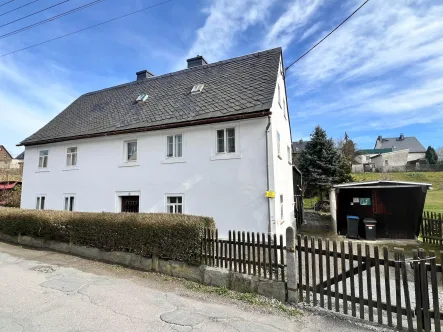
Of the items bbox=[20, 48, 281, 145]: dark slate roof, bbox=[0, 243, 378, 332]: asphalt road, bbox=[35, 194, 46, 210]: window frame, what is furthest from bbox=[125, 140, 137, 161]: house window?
bbox=[0, 243, 378, 332]: asphalt road

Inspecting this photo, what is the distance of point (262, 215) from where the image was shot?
30.7 ft

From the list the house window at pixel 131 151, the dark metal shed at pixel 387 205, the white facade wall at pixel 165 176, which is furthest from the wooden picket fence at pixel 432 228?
the house window at pixel 131 151

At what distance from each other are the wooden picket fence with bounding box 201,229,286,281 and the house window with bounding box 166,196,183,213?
16.6 feet

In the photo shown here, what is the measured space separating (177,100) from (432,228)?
13.5 metres

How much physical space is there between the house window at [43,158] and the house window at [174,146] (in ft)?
30.4

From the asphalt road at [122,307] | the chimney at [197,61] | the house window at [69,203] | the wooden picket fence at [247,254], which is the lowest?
the asphalt road at [122,307]

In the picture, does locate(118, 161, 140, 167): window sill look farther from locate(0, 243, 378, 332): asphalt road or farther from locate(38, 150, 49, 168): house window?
locate(38, 150, 49, 168): house window

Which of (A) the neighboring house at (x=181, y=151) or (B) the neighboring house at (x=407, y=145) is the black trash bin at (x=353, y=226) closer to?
(A) the neighboring house at (x=181, y=151)

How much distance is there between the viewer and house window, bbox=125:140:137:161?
42.4 ft

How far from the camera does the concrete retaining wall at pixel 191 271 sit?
533 cm

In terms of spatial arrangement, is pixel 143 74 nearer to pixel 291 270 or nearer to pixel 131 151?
pixel 131 151

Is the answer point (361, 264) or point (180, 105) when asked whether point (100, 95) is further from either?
point (361, 264)

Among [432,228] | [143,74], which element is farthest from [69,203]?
[432,228]

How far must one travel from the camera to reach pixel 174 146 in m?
11.8
